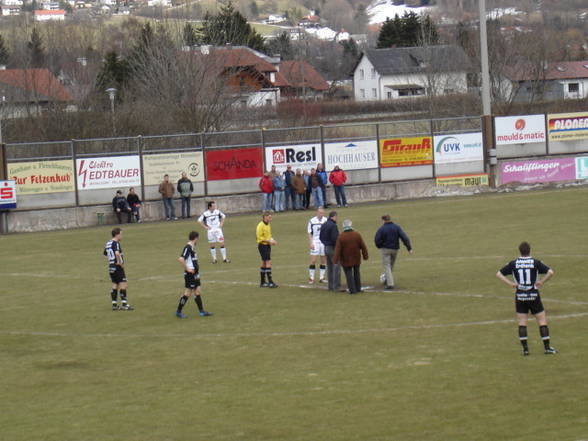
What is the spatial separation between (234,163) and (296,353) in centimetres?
2681

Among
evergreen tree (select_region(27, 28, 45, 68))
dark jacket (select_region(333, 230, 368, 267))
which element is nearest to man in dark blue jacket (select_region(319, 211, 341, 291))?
dark jacket (select_region(333, 230, 368, 267))

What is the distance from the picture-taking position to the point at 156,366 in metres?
17.4

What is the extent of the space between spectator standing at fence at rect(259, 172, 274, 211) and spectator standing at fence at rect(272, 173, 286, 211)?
0.75ft

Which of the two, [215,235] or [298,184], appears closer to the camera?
[215,235]

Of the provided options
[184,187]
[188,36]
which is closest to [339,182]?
[184,187]

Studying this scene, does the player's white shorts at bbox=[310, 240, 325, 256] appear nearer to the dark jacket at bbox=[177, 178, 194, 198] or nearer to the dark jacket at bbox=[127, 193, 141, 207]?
the dark jacket at bbox=[177, 178, 194, 198]

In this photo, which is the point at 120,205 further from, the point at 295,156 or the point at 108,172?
the point at 295,156

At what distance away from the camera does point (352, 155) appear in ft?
149

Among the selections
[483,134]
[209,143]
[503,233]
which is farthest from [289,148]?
[503,233]

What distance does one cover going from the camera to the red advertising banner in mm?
43719

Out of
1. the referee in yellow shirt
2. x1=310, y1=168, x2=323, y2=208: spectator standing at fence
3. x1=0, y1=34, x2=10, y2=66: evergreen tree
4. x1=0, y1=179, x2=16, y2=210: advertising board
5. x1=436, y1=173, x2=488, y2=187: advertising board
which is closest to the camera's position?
the referee in yellow shirt

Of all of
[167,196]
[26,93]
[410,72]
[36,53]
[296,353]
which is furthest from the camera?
[410,72]

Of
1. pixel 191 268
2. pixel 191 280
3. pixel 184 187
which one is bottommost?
pixel 191 280

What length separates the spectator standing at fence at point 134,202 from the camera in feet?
135
